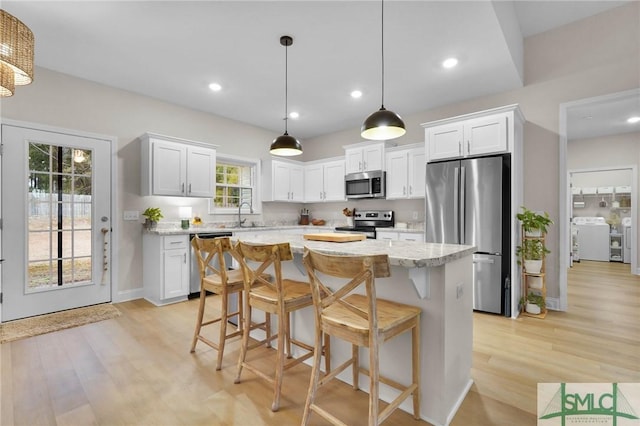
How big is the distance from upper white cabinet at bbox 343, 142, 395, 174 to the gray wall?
1.10 metres

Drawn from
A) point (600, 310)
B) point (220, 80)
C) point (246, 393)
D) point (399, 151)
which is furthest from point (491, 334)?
point (220, 80)

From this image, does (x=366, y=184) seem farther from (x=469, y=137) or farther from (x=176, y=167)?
(x=176, y=167)

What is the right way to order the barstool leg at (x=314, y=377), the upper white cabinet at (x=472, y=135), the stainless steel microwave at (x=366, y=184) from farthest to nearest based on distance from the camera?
the stainless steel microwave at (x=366, y=184) < the upper white cabinet at (x=472, y=135) < the barstool leg at (x=314, y=377)

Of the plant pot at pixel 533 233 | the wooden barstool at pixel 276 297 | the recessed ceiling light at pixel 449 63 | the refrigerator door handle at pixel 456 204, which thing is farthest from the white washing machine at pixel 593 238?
the wooden barstool at pixel 276 297

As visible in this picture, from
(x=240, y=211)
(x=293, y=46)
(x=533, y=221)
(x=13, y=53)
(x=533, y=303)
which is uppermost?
(x=293, y=46)

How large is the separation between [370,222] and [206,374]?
3.79 metres

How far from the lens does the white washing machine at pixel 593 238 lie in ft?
23.5

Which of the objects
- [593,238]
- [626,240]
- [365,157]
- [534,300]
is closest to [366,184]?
[365,157]

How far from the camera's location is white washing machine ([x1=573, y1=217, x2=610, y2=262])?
717 cm

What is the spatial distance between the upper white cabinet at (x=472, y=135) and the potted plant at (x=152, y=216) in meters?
3.69

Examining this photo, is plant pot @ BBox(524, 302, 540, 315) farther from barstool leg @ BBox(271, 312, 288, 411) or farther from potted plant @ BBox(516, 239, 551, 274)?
barstool leg @ BBox(271, 312, 288, 411)

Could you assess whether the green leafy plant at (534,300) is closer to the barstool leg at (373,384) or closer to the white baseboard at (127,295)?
the barstool leg at (373,384)

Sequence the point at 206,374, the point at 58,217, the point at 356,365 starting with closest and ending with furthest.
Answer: the point at 356,365, the point at 206,374, the point at 58,217

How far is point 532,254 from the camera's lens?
3514mm
